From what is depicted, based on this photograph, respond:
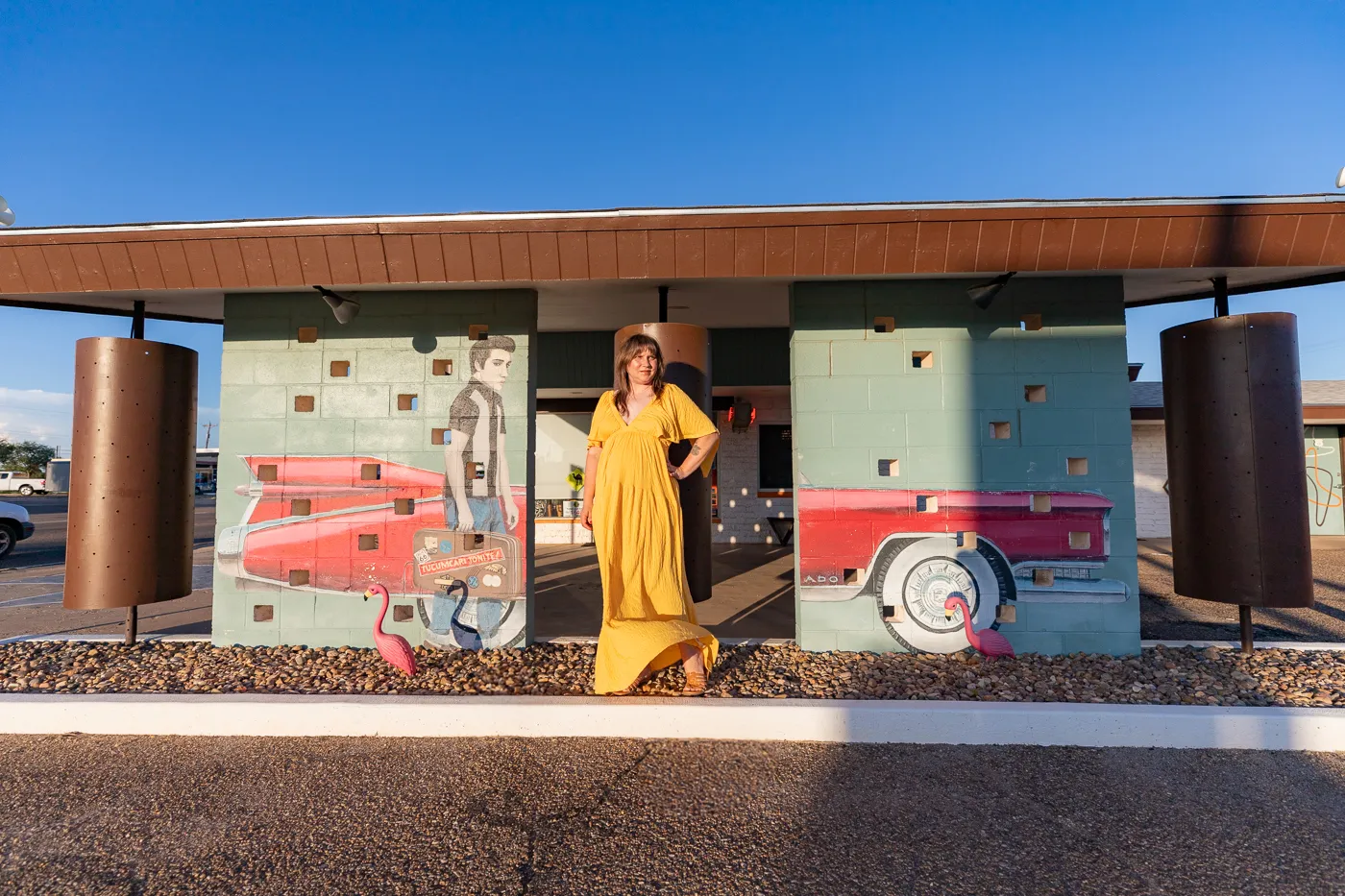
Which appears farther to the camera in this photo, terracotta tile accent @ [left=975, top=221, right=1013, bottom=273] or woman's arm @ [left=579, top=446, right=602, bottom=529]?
terracotta tile accent @ [left=975, top=221, right=1013, bottom=273]

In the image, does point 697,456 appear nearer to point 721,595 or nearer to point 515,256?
point 515,256

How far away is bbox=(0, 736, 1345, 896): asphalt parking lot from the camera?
2.24 m

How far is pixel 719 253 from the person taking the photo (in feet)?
13.4

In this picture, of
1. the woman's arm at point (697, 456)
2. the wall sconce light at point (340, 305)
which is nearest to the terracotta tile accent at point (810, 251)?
the woman's arm at point (697, 456)

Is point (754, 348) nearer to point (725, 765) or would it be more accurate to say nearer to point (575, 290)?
point (575, 290)

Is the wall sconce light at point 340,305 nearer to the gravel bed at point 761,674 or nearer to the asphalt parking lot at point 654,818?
the gravel bed at point 761,674

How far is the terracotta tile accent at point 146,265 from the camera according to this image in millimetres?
4191

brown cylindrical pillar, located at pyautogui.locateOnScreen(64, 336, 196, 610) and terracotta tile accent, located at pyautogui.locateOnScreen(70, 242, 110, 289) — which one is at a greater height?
terracotta tile accent, located at pyautogui.locateOnScreen(70, 242, 110, 289)

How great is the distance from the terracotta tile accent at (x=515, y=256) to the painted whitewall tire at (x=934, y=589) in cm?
319

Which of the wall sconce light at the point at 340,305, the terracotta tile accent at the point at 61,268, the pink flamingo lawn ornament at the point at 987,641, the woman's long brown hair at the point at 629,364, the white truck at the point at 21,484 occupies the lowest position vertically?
the pink flamingo lawn ornament at the point at 987,641

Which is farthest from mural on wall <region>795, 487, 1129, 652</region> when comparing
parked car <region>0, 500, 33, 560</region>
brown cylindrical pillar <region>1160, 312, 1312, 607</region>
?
parked car <region>0, 500, 33, 560</region>

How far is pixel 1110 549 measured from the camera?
14.6 ft

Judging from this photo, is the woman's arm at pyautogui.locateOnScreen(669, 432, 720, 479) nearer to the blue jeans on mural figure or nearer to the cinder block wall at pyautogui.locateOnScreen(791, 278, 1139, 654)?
the cinder block wall at pyautogui.locateOnScreen(791, 278, 1139, 654)

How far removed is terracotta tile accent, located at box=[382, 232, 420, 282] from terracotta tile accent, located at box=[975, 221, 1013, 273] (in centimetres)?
366
